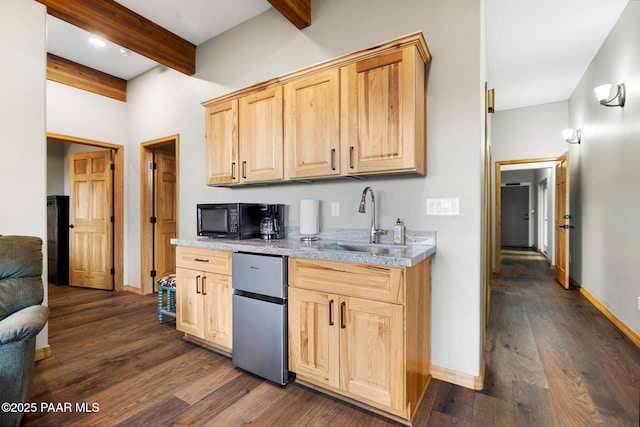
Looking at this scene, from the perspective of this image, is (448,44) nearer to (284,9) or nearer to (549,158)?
(284,9)

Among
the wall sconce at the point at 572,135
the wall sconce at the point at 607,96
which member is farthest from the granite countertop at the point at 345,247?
the wall sconce at the point at 572,135

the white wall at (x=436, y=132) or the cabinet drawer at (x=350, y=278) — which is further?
the white wall at (x=436, y=132)

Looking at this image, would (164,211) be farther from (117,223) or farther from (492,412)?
(492,412)

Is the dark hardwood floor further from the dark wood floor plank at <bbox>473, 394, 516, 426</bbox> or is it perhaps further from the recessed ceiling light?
the recessed ceiling light

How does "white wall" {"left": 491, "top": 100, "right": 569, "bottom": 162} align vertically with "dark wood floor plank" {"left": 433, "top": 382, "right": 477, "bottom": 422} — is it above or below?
above

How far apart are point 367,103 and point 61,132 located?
3834 mm

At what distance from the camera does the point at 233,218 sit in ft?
8.17

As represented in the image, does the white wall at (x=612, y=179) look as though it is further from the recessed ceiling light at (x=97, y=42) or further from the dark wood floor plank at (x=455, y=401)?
the recessed ceiling light at (x=97, y=42)

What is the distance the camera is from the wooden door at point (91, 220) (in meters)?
4.34

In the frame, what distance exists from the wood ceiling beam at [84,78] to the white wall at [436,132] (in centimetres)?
232

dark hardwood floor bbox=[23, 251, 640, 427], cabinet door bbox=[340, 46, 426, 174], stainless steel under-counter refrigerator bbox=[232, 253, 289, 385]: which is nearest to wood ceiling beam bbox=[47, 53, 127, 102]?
dark hardwood floor bbox=[23, 251, 640, 427]

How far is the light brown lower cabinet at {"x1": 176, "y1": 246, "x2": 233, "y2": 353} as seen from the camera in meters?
2.29

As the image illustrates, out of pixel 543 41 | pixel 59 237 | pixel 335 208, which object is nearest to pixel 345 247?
pixel 335 208

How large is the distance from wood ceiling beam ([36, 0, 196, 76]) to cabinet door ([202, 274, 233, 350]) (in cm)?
238
